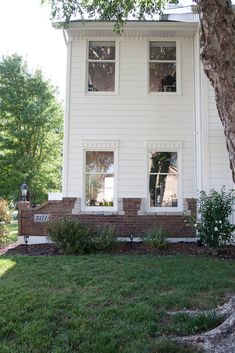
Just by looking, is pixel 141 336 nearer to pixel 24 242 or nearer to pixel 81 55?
pixel 24 242

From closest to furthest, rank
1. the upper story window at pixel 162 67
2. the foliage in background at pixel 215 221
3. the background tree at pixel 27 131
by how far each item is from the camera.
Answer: the foliage in background at pixel 215 221, the upper story window at pixel 162 67, the background tree at pixel 27 131

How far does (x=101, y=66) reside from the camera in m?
11.0

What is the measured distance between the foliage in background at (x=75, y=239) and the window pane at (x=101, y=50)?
5.01 meters

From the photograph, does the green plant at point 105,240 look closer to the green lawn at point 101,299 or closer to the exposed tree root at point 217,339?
the green lawn at point 101,299

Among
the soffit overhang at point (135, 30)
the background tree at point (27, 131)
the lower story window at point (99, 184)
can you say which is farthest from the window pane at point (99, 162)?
the background tree at point (27, 131)

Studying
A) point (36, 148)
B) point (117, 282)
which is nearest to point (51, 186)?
point (36, 148)

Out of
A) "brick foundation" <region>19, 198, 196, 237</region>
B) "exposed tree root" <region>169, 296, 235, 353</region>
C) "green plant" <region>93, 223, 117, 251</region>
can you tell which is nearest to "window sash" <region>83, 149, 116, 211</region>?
"brick foundation" <region>19, 198, 196, 237</region>

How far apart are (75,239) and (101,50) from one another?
5.71 m

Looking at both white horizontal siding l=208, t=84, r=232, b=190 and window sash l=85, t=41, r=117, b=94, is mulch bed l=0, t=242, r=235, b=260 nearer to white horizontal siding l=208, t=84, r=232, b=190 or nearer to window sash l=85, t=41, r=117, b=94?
white horizontal siding l=208, t=84, r=232, b=190

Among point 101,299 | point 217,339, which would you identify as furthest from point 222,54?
point 101,299

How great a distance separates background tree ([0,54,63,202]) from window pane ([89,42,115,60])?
30.1ft

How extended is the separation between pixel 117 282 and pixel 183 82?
6.91 metres

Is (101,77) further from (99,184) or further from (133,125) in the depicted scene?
(99,184)

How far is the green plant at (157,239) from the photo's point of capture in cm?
915
